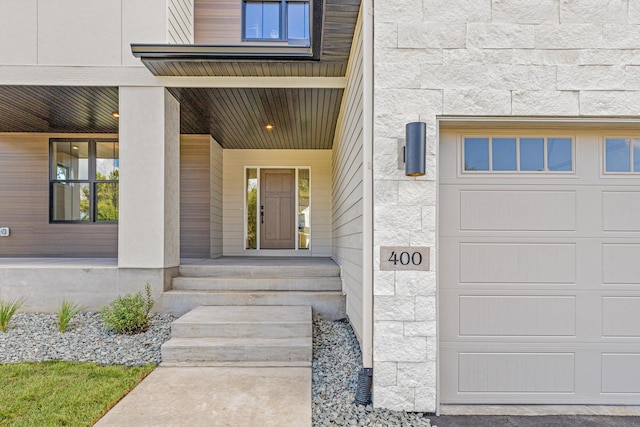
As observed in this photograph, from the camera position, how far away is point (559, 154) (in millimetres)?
2859

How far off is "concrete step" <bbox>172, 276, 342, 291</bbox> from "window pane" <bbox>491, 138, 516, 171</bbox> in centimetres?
264

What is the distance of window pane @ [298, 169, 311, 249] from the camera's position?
8.14 m

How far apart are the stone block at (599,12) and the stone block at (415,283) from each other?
214cm

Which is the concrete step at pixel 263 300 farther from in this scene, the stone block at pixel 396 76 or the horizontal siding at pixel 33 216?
the horizontal siding at pixel 33 216

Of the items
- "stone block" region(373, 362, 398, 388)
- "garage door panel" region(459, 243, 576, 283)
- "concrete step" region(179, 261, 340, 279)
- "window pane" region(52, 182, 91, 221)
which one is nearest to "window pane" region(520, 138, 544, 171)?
"garage door panel" region(459, 243, 576, 283)

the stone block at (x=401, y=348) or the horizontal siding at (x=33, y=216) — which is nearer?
the stone block at (x=401, y=348)

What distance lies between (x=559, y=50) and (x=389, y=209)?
5.64 feet

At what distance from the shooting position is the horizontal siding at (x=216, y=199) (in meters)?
7.22

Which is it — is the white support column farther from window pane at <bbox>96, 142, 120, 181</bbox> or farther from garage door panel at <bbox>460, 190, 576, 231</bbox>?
garage door panel at <bbox>460, 190, 576, 231</bbox>

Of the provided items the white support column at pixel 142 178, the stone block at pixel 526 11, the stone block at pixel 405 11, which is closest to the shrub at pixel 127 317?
the white support column at pixel 142 178

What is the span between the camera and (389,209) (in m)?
2.70

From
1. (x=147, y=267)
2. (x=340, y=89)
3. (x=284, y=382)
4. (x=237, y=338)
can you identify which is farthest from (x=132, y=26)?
(x=284, y=382)

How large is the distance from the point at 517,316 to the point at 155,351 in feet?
11.0

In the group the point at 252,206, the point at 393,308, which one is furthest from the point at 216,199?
the point at 393,308
